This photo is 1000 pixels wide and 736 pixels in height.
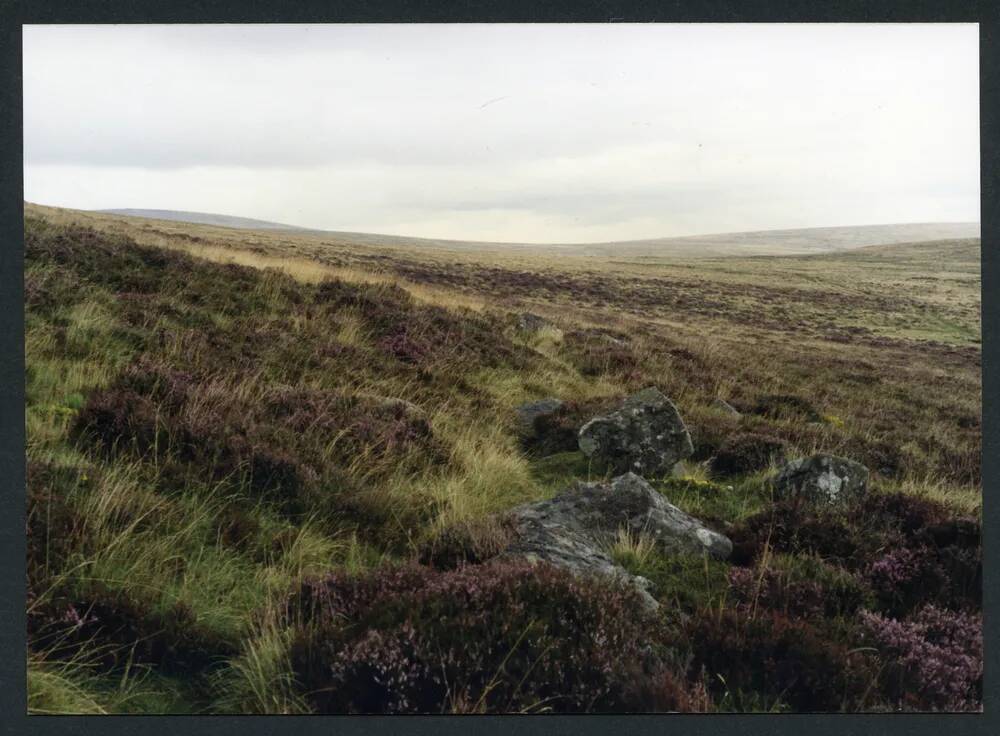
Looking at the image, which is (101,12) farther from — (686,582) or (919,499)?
(919,499)

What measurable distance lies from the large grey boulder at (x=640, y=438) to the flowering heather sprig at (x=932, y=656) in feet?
7.68

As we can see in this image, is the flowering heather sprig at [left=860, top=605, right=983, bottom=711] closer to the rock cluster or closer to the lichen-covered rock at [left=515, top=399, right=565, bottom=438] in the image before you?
the rock cluster

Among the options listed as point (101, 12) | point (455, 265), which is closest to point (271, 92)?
point (101, 12)

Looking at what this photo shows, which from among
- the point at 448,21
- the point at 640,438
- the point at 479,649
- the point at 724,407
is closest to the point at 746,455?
the point at 640,438

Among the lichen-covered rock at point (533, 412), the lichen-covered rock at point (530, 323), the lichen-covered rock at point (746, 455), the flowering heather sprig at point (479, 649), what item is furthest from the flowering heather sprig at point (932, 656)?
the lichen-covered rock at point (530, 323)

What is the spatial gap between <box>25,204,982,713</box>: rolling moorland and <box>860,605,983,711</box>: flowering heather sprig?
2 centimetres

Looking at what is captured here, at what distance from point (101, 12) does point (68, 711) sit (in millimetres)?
4972

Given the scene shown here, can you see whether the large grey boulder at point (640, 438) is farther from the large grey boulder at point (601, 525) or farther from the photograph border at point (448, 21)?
the photograph border at point (448, 21)

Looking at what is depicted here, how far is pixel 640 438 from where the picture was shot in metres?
6.56

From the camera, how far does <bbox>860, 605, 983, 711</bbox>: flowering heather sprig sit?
14.4ft

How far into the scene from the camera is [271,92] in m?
6.61

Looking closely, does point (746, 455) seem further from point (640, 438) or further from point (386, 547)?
point (386, 547)

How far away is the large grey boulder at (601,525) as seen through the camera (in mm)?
4707

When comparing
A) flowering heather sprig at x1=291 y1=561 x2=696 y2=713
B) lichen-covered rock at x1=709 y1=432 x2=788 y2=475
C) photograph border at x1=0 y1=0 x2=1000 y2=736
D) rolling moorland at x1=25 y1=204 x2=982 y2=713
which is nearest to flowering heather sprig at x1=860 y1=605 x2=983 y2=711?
rolling moorland at x1=25 y1=204 x2=982 y2=713
